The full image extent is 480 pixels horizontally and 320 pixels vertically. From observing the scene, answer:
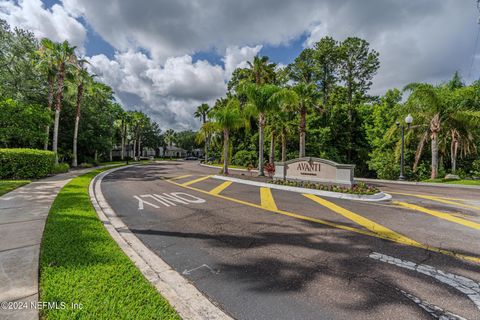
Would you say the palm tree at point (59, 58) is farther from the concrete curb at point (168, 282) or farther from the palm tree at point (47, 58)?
the concrete curb at point (168, 282)

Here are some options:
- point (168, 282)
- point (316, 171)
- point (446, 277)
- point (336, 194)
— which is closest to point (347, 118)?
point (316, 171)

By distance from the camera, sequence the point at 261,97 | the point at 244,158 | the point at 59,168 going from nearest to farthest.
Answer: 1. the point at 261,97
2. the point at 59,168
3. the point at 244,158

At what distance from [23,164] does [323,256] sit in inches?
734

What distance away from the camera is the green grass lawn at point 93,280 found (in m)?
2.39

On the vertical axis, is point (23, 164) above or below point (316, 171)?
above

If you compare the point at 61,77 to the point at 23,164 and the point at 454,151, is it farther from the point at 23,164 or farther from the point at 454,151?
the point at 454,151

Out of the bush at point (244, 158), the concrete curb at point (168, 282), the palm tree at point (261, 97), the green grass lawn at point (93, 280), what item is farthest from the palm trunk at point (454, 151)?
the green grass lawn at point (93, 280)

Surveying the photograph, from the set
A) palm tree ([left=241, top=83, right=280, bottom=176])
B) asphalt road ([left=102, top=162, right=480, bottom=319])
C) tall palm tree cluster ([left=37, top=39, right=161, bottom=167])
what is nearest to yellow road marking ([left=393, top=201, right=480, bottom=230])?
asphalt road ([left=102, top=162, right=480, bottom=319])

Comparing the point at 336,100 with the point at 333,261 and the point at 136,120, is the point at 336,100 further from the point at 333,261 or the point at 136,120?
the point at 136,120

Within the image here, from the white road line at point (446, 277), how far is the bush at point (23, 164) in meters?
19.3

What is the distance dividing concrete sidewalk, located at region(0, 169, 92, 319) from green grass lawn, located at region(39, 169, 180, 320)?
12 cm

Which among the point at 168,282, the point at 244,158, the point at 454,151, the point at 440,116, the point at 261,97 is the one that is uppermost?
the point at 261,97

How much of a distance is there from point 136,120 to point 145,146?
18.7 metres

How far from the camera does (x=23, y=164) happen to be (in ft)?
45.4
